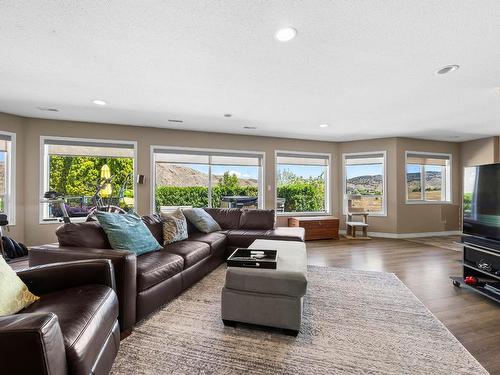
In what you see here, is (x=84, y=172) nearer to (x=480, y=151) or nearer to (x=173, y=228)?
(x=173, y=228)

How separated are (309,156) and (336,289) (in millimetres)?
4066

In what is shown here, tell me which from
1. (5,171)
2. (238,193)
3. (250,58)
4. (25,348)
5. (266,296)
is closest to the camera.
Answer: (25,348)

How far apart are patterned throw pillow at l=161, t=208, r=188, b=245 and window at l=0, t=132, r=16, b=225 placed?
303cm

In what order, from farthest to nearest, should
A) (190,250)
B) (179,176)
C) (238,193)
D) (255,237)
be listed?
(238,193), (179,176), (255,237), (190,250)

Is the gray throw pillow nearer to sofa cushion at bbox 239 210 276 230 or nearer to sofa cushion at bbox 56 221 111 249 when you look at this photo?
sofa cushion at bbox 239 210 276 230

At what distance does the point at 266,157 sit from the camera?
5.87 metres

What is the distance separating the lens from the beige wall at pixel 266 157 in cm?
430

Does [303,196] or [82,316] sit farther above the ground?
[303,196]

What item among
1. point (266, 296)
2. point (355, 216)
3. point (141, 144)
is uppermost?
point (141, 144)

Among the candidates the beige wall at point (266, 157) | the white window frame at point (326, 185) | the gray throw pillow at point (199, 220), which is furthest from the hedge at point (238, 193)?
the gray throw pillow at point (199, 220)

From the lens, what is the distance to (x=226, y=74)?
267 centimetres

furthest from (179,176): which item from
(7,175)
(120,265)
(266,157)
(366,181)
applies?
(366,181)

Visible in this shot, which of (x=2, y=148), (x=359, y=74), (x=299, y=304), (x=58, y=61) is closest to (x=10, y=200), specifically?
(x=2, y=148)

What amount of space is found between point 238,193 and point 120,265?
408 cm
